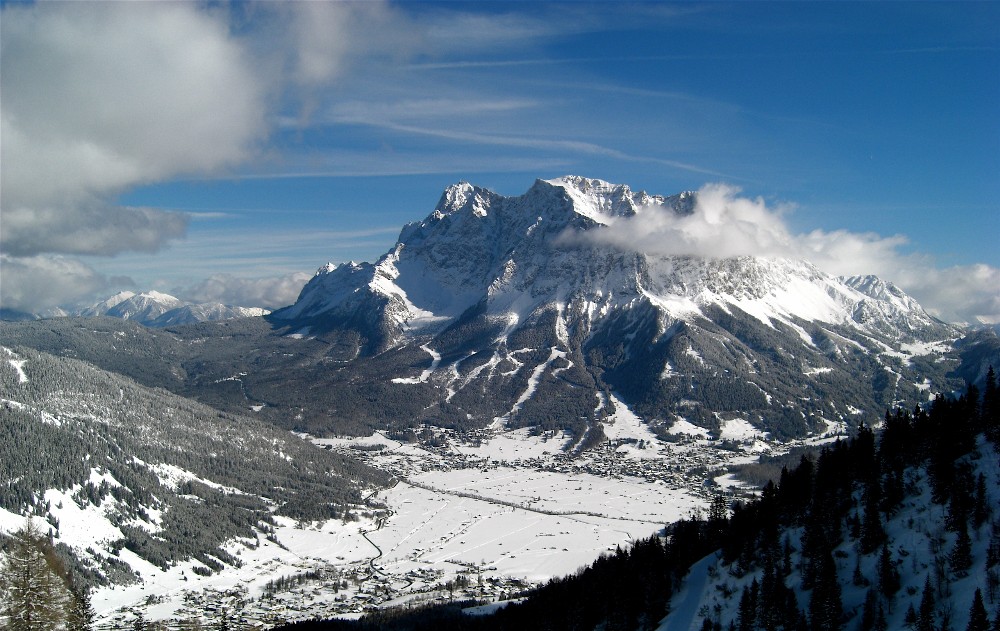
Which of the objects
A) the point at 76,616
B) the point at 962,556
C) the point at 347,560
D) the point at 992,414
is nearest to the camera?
the point at 76,616

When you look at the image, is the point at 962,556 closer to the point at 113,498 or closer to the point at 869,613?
the point at 869,613

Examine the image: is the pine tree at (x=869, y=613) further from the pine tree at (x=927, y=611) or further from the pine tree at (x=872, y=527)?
the pine tree at (x=872, y=527)

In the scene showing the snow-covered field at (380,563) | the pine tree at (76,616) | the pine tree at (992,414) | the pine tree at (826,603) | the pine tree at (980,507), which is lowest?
the snow-covered field at (380,563)

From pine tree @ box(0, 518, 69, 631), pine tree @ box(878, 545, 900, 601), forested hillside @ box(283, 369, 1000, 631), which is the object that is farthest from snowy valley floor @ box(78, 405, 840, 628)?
pine tree @ box(0, 518, 69, 631)

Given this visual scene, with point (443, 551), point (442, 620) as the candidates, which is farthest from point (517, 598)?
point (443, 551)

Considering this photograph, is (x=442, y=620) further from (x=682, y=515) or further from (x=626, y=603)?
(x=682, y=515)

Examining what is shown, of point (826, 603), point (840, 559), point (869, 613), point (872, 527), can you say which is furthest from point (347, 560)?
point (869, 613)

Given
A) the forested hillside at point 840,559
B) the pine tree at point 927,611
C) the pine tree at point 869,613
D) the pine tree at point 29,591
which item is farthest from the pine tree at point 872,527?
the pine tree at point 29,591
